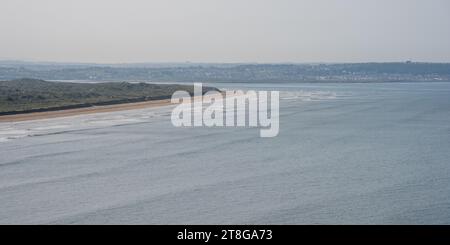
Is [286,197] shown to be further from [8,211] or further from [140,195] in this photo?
[8,211]

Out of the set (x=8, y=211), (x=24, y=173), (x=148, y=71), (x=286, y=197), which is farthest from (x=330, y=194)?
(x=148, y=71)

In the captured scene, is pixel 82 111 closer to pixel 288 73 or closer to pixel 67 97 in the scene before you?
pixel 67 97

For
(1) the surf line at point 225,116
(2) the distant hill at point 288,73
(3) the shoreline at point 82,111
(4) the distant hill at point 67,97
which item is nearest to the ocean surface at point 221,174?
(1) the surf line at point 225,116

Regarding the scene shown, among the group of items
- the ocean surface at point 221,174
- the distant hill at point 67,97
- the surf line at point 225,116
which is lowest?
the surf line at point 225,116

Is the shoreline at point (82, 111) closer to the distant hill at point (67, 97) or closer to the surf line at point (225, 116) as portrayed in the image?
the distant hill at point (67, 97)

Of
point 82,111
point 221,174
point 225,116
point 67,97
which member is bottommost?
point 225,116

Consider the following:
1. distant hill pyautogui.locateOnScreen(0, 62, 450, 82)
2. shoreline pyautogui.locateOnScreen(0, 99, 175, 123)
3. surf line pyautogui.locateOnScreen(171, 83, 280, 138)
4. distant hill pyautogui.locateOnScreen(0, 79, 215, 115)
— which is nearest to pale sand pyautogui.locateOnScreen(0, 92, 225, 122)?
shoreline pyautogui.locateOnScreen(0, 99, 175, 123)

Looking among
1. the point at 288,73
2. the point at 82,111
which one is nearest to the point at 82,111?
the point at 82,111
